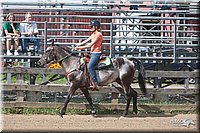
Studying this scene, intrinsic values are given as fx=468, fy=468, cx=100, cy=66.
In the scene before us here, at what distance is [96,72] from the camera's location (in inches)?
482

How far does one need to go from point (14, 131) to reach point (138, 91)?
14.2 feet

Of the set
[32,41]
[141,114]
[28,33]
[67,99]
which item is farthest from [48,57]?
[141,114]

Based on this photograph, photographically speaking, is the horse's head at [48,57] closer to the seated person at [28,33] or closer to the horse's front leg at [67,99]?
the horse's front leg at [67,99]

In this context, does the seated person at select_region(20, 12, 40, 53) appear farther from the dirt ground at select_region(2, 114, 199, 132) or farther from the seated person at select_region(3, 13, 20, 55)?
the dirt ground at select_region(2, 114, 199, 132)

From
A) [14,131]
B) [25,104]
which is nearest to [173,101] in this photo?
[25,104]

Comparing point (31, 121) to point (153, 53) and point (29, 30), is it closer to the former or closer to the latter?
point (29, 30)

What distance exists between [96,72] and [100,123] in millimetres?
1596

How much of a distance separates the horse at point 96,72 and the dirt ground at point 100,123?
0.41 m

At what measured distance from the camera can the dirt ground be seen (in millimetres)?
10523

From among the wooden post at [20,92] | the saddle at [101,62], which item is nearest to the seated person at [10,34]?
the wooden post at [20,92]

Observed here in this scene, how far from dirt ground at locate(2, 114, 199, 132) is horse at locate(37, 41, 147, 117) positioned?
41cm

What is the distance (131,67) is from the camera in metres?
12.4

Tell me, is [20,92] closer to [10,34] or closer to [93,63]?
[10,34]

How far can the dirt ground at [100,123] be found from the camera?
10523mm
